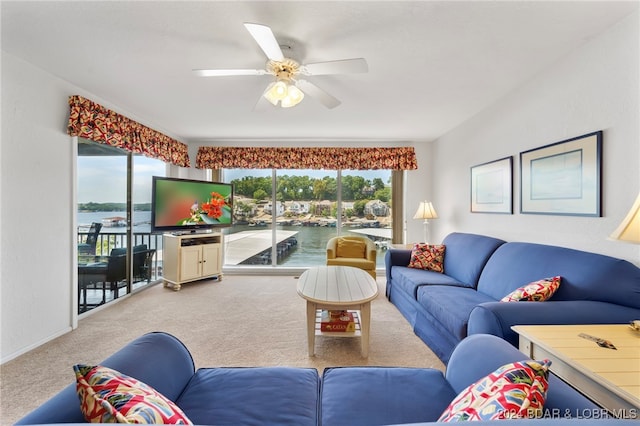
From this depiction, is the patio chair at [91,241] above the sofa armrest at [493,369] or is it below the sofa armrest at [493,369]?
above

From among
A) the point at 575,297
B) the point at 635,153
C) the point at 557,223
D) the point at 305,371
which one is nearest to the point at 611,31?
the point at 635,153

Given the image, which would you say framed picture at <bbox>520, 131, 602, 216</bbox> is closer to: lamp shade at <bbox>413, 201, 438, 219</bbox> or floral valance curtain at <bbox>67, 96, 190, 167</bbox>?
lamp shade at <bbox>413, 201, 438, 219</bbox>

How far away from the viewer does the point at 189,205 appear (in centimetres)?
419

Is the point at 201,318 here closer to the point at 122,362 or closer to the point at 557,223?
the point at 122,362

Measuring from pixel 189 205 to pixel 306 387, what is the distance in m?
3.75

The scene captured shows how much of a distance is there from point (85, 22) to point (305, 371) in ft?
8.26

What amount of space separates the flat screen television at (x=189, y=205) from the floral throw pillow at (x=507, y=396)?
4.10 m

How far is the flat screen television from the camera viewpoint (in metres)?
3.83

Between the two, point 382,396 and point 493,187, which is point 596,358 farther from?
point 493,187

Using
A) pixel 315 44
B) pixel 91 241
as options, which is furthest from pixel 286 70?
pixel 91 241

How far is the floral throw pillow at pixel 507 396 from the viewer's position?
0.67m

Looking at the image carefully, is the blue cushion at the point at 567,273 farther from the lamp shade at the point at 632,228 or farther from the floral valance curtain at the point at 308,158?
the floral valance curtain at the point at 308,158

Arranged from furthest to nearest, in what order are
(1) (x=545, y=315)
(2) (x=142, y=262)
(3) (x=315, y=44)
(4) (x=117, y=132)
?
(2) (x=142, y=262)
(4) (x=117, y=132)
(3) (x=315, y=44)
(1) (x=545, y=315)

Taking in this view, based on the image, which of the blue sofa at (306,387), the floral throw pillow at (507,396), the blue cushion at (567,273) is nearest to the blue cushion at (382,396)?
the blue sofa at (306,387)
